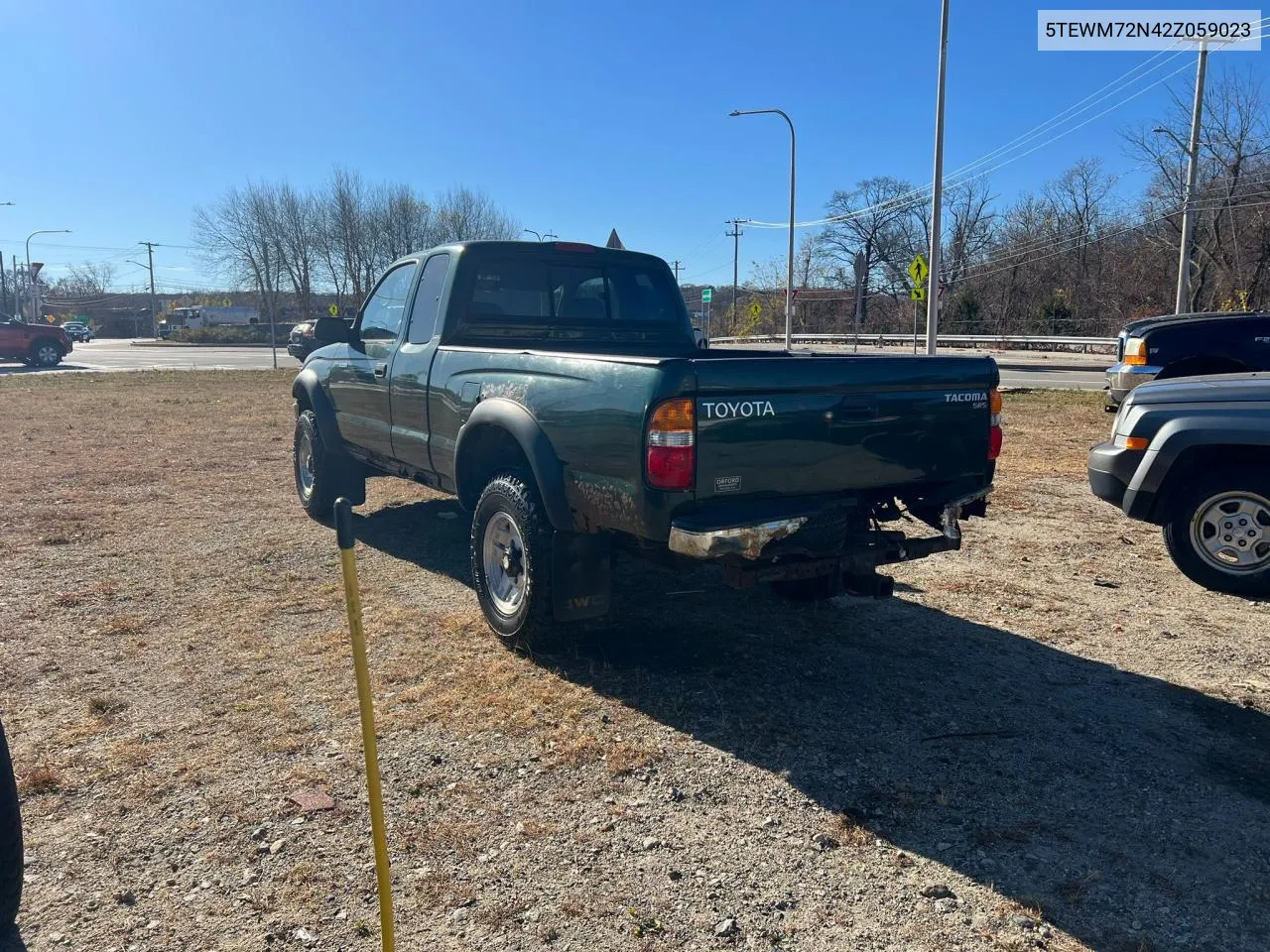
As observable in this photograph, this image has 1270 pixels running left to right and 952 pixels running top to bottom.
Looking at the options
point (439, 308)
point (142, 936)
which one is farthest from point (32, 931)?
point (439, 308)

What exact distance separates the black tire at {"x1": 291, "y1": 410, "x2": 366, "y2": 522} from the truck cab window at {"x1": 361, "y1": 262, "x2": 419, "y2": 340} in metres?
1.06

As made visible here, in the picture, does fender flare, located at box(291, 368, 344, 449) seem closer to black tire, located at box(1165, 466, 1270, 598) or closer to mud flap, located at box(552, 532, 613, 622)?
mud flap, located at box(552, 532, 613, 622)

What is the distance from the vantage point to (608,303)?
599cm

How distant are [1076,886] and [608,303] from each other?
4.26 metres

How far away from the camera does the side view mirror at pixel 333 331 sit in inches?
253

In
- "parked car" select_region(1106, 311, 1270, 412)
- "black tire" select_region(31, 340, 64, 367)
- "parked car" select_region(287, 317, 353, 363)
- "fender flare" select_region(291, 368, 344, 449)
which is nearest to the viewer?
"parked car" select_region(287, 317, 353, 363)

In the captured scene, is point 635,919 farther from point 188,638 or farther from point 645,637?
point 188,638

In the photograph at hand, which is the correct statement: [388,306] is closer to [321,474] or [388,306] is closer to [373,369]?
[373,369]

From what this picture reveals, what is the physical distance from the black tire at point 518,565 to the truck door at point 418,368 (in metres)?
0.90

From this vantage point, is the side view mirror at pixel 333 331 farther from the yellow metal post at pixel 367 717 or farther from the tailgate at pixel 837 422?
the yellow metal post at pixel 367 717

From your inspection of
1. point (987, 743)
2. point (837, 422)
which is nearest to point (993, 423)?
point (837, 422)

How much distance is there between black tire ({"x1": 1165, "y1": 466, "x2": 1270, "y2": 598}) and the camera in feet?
17.4

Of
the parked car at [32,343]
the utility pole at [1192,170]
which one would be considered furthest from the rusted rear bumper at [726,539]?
the parked car at [32,343]

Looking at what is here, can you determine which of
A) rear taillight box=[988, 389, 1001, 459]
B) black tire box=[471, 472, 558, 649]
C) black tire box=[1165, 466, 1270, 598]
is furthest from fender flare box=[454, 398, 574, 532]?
black tire box=[1165, 466, 1270, 598]
